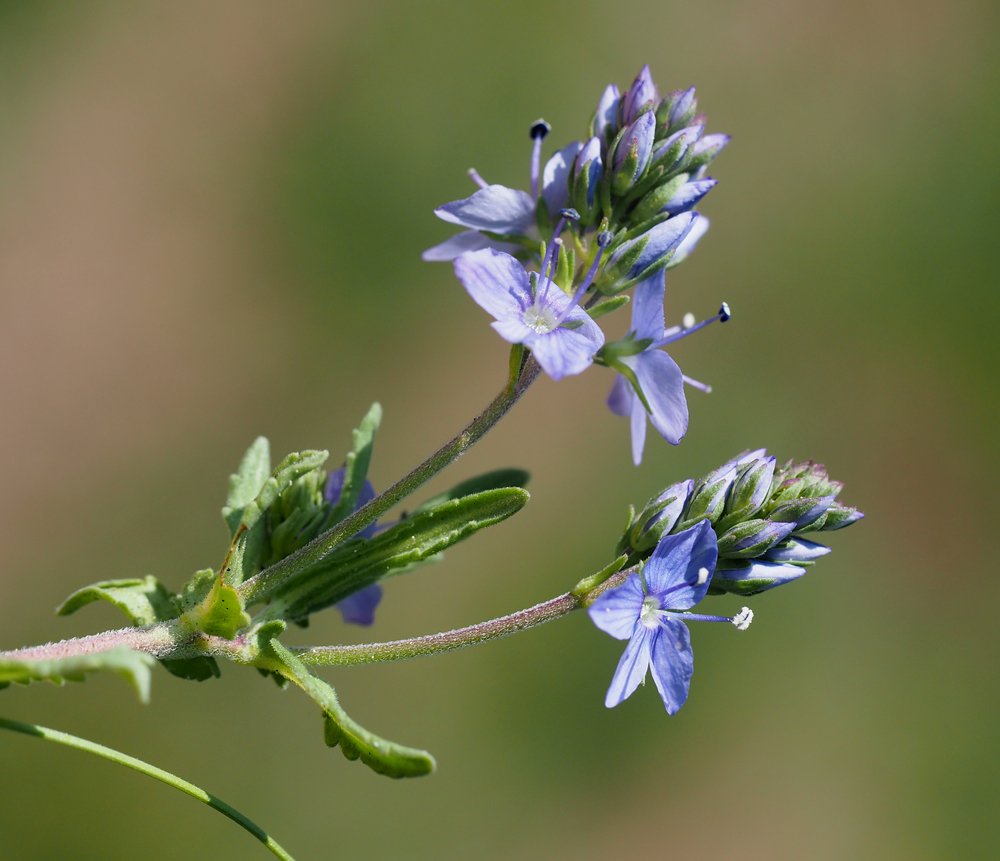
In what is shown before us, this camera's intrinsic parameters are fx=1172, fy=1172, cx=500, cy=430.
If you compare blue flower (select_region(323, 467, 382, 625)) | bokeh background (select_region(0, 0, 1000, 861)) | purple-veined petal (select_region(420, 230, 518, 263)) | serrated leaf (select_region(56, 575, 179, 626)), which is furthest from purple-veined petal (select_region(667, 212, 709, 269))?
bokeh background (select_region(0, 0, 1000, 861))

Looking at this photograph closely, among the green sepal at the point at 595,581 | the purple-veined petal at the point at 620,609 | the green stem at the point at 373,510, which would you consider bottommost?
the purple-veined petal at the point at 620,609

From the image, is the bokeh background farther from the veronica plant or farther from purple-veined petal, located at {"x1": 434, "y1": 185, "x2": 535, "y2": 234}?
purple-veined petal, located at {"x1": 434, "y1": 185, "x2": 535, "y2": 234}

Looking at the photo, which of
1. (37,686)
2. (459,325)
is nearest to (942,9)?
(459,325)

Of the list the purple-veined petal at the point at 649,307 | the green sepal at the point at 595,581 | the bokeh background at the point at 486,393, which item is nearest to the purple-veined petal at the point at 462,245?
the purple-veined petal at the point at 649,307

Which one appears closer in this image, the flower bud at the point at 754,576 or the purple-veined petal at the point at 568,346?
the purple-veined petal at the point at 568,346

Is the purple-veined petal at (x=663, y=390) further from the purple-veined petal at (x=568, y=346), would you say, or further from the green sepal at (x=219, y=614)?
the green sepal at (x=219, y=614)

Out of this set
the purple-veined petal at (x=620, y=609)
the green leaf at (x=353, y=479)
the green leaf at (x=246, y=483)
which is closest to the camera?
the purple-veined petal at (x=620, y=609)

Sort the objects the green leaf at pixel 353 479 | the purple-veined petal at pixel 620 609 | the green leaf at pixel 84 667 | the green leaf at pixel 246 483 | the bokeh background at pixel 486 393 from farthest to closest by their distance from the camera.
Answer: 1. the bokeh background at pixel 486 393
2. the green leaf at pixel 353 479
3. the green leaf at pixel 246 483
4. the purple-veined petal at pixel 620 609
5. the green leaf at pixel 84 667
